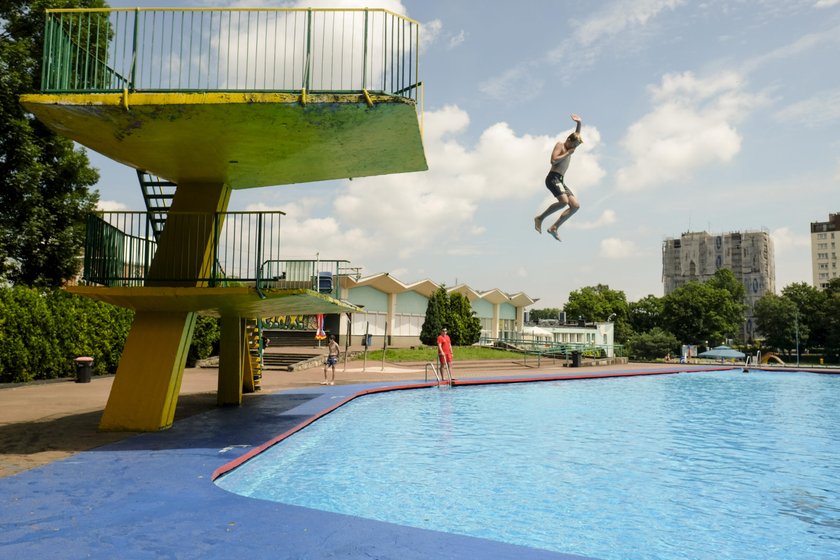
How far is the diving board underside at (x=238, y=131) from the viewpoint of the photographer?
7.75m

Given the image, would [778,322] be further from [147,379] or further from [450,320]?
[147,379]

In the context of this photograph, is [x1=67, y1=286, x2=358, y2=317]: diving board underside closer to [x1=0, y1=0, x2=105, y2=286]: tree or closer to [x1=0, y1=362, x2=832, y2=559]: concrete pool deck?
[x1=0, y1=362, x2=832, y2=559]: concrete pool deck

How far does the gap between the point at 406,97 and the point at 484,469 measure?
5.75 metres

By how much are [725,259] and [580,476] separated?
177m

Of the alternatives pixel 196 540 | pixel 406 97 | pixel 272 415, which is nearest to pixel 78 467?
pixel 196 540

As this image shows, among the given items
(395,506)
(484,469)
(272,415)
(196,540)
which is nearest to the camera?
(196,540)

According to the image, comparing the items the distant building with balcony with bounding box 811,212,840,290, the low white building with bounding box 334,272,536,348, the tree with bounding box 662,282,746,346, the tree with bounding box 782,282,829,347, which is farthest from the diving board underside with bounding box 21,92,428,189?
the distant building with balcony with bounding box 811,212,840,290

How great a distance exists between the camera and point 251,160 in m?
10.4

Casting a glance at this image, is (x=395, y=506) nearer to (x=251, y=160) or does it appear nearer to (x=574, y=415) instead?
(x=251, y=160)

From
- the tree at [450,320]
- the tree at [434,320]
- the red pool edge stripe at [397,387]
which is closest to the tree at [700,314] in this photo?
the red pool edge stripe at [397,387]

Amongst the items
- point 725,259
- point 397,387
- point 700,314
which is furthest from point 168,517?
point 725,259

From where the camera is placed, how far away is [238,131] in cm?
876

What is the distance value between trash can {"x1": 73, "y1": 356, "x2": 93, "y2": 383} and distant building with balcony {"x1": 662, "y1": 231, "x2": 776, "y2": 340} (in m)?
156

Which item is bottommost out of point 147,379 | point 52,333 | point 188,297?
point 147,379
